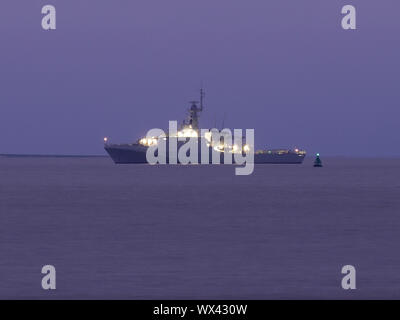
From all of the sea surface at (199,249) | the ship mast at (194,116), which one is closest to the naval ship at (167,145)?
the ship mast at (194,116)

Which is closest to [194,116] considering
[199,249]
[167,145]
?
[167,145]

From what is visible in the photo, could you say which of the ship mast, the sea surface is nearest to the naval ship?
the ship mast

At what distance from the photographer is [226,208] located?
58.0 meters

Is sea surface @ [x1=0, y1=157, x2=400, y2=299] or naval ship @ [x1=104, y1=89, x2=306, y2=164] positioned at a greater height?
naval ship @ [x1=104, y1=89, x2=306, y2=164]

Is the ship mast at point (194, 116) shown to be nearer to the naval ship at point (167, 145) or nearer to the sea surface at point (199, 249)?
the naval ship at point (167, 145)

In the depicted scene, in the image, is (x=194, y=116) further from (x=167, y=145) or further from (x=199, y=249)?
(x=199, y=249)

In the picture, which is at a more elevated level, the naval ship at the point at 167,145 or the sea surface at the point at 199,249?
the naval ship at the point at 167,145

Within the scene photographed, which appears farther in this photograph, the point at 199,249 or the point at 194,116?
the point at 194,116

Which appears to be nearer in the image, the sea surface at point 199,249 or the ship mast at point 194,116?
the sea surface at point 199,249

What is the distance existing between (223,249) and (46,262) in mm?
7383

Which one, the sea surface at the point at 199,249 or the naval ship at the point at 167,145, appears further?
the naval ship at the point at 167,145

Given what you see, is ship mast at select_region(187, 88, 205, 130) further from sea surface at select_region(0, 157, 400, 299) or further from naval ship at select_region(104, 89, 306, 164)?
sea surface at select_region(0, 157, 400, 299)

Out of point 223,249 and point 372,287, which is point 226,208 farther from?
point 372,287
